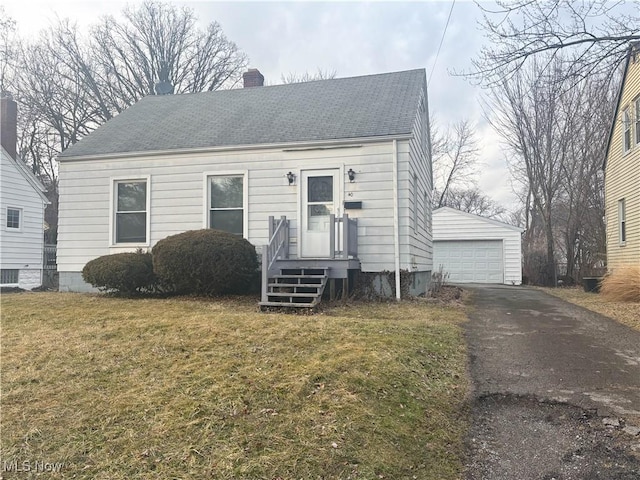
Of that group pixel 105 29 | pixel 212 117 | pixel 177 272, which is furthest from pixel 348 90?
pixel 105 29

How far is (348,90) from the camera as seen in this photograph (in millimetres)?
12531

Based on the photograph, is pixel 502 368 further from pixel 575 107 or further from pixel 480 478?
pixel 575 107

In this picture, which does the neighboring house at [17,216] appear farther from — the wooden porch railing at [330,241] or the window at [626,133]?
the window at [626,133]

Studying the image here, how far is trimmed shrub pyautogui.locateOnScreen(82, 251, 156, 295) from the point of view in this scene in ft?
30.8

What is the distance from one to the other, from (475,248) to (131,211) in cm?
1517

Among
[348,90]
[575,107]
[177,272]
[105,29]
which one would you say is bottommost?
[177,272]

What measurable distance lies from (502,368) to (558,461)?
6.75 feet

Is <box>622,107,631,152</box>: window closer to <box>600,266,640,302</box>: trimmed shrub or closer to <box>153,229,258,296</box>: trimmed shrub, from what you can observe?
<box>600,266,640,302</box>: trimmed shrub

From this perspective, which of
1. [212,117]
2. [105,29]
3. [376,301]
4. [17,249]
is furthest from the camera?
[105,29]

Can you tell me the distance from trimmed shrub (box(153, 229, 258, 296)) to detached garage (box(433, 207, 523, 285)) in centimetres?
1333

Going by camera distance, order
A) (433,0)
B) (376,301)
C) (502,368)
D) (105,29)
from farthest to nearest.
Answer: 1. (105,29)
2. (376,301)
3. (433,0)
4. (502,368)

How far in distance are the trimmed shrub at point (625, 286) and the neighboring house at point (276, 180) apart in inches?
174

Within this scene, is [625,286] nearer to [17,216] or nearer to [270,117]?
[270,117]

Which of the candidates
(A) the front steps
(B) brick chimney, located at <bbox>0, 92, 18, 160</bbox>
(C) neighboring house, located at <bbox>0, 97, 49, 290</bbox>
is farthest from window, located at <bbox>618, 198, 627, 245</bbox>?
(B) brick chimney, located at <bbox>0, 92, 18, 160</bbox>
